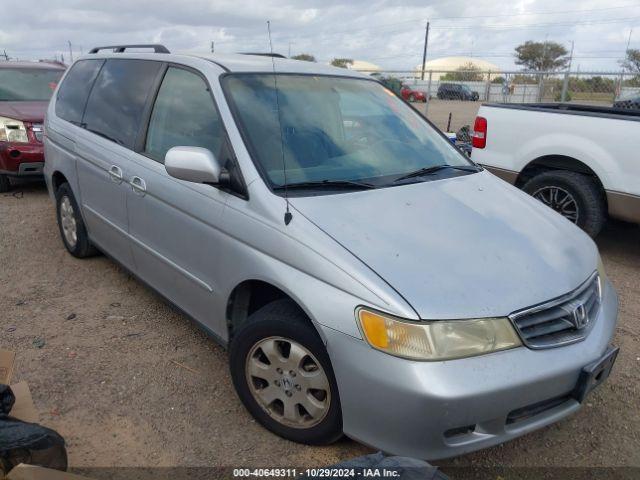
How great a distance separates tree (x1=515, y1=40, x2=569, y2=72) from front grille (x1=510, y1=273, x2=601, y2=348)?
5559 centimetres

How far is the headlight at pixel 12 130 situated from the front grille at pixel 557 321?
264 inches

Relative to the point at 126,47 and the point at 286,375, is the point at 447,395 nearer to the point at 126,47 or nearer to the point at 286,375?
the point at 286,375

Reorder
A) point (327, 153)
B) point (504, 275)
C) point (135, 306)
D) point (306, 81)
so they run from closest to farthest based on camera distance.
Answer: point (504, 275) → point (327, 153) → point (306, 81) → point (135, 306)

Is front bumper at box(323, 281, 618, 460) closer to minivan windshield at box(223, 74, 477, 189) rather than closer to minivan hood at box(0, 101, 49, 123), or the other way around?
minivan windshield at box(223, 74, 477, 189)

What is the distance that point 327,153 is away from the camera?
298 centimetres

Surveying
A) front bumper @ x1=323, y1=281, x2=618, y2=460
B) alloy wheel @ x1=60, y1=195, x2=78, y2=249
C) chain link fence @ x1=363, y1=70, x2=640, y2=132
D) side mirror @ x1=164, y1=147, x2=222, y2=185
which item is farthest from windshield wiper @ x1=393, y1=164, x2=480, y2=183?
chain link fence @ x1=363, y1=70, x2=640, y2=132

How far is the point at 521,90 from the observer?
52.5 ft

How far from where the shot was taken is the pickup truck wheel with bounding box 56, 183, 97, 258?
14.9 ft

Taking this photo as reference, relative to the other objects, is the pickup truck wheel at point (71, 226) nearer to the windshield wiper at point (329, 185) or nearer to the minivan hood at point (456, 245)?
the windshield wiper at point (329, 185)

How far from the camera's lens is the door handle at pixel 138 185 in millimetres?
3324

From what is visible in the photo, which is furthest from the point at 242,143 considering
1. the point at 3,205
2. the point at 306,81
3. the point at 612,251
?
the point at 3,205

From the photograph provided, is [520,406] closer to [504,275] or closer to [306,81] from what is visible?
[504,275]

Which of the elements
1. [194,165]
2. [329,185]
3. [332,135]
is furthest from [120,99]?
[329,185]

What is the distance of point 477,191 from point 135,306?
2.51 meters
